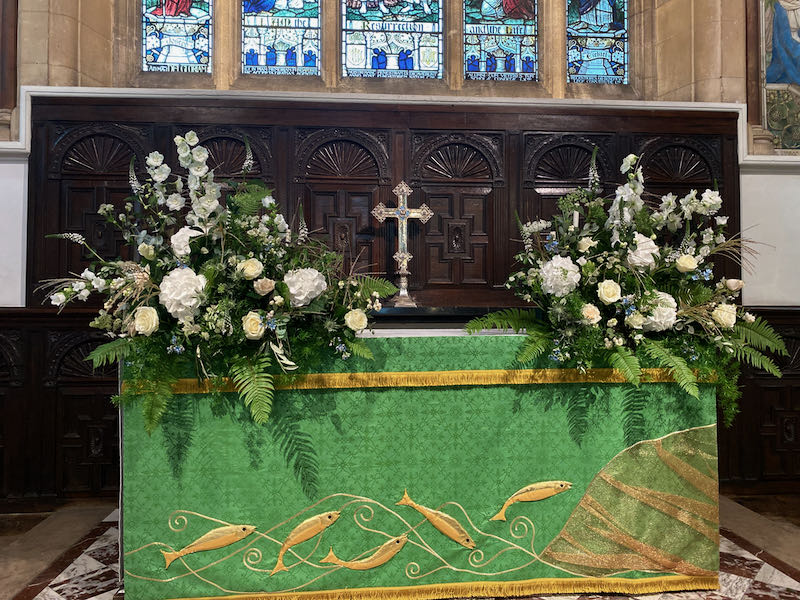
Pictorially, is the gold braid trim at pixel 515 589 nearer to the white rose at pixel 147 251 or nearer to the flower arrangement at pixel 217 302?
the flower arrangement at pixel 217 302

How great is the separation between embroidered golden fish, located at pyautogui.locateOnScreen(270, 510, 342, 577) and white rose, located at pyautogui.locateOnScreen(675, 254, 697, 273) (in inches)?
71.9

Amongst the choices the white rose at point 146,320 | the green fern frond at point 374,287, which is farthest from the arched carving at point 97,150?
the green fern frond at point 374,287

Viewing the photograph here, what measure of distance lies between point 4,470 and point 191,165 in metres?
3.26

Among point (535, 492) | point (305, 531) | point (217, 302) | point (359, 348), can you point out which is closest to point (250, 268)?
point (217, 302)

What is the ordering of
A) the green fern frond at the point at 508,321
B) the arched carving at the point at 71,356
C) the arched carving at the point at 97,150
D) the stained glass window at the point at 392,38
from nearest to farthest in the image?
the green fern frond at the point at 508,321 < the arched carving at the point at 71,356 < the arched carving at the point at 97,150 < the stained glass window at the point at 392,38

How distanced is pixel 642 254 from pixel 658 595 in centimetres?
153

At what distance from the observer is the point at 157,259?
8.11ft

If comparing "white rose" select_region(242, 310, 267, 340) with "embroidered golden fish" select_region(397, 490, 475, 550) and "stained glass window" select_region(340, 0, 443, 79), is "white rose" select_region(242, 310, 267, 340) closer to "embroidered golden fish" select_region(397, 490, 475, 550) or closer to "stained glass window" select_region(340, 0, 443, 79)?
"embroidered golden fish" select_region(397, 490, 475, 550)

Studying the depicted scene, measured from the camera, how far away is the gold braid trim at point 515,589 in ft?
8.35

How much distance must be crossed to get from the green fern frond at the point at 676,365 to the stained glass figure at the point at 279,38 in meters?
4.06

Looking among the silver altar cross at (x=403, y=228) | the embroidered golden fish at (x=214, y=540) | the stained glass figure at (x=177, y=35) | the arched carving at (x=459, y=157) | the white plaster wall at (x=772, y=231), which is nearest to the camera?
the embroidered golden fish at (x=214, y=540)

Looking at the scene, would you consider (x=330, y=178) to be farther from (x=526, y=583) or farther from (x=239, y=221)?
(x=526, y=583)

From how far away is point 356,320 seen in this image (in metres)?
2.38

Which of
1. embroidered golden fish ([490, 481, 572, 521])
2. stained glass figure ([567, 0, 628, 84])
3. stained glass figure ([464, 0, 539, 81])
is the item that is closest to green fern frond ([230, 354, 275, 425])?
embroidered golden fish ([490, 481, 572, 521])
